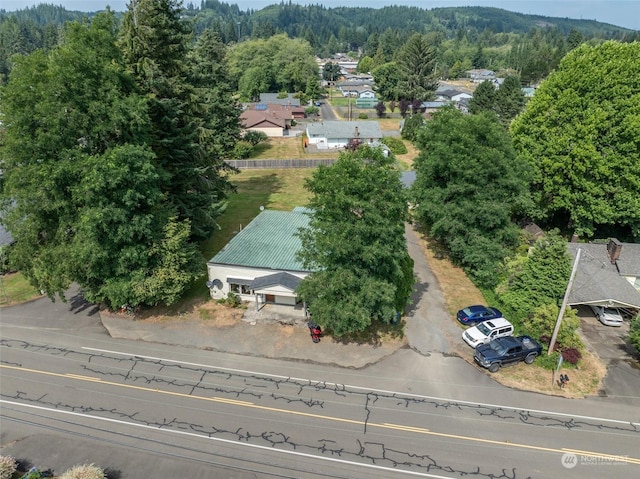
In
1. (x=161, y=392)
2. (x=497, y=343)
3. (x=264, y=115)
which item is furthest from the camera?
(x=264, y=115)

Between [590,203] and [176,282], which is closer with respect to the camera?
[176,282]

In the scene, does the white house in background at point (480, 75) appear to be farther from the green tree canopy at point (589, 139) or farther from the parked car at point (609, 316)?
the parked car at point (609, 316)

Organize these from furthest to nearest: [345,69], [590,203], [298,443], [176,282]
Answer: [345,69]
[590,203]
[176,282]
[298,443]

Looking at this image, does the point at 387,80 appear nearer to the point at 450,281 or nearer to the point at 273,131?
the point at 273,131

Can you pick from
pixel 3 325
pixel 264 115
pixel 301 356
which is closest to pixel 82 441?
pixel 301 356

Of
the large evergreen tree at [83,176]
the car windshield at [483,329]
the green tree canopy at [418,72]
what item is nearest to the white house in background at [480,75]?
the green tree canopy at [418,72]

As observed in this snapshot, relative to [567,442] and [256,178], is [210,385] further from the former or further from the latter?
[256,178]

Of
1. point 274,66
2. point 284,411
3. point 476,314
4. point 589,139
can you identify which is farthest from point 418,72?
point 284,411

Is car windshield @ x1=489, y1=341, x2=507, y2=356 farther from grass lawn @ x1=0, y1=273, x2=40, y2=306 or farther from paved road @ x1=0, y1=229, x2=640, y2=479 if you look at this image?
grass lawn @ x1=0, y1=273, x2=40, y2=306
